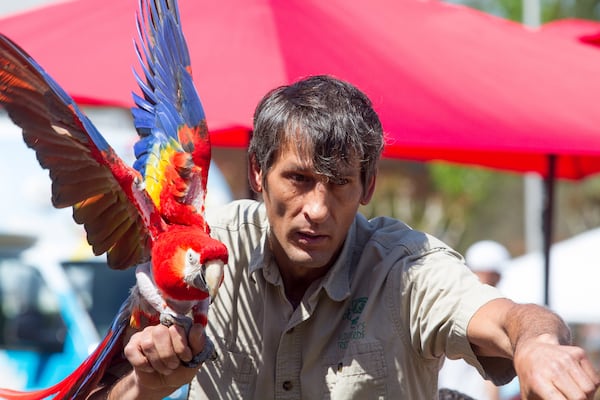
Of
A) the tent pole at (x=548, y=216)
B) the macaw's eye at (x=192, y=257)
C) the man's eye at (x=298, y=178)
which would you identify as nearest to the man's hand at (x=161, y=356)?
the macaw's eye at (x=192, y=257)

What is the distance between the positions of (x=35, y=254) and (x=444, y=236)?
10541 mm

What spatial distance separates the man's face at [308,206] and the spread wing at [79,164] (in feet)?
0.97

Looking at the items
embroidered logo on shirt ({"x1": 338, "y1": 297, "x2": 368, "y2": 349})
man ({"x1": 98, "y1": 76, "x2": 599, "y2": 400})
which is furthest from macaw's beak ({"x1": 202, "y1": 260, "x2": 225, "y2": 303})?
embroidered logo on shirt ({"x1": 338, "y1": 297, "x2": 368, "y2": 349})

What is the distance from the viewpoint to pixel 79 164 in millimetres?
2051

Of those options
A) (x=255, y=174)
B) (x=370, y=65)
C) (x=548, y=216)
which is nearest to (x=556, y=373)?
(x=255, y=174)

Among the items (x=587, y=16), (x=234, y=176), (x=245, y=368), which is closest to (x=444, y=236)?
(x=234, y=176)

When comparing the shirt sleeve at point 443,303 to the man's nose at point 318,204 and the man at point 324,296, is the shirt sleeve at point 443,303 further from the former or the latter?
the man's nose at point 318,204

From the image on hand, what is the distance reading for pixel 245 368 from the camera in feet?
6.84

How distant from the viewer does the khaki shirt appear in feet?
6.31

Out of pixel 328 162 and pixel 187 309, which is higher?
pixel 328 162

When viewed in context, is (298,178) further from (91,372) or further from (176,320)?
(91,372)

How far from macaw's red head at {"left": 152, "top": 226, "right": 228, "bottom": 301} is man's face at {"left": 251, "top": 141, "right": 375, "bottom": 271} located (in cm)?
17

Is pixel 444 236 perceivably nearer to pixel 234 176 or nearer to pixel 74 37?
pixel 234 176

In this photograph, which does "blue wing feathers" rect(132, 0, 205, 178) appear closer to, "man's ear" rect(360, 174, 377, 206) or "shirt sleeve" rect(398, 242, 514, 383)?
"man's ear" rect(360, 174, 377, 206)
